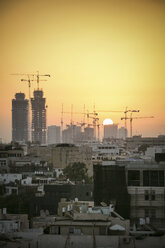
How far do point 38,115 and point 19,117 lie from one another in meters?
7.49

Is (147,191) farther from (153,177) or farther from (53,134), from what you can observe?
(53,134)

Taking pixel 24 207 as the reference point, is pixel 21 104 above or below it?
above

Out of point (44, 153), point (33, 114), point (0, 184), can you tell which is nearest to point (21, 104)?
point (33, 114)

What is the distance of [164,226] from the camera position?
1175 cm

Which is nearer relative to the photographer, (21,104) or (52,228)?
(52,228)

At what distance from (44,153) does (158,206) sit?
48987 mm

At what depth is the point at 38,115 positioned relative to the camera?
163750mm

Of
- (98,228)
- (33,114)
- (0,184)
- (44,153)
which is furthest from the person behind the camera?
(33,114)

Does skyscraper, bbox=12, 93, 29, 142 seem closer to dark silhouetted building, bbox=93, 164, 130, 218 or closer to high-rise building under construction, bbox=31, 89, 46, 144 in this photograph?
high-rise building under construction, bbox=31, 89, 46, 144

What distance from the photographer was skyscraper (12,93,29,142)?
15425cm

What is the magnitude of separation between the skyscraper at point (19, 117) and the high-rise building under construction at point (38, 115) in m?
3.10

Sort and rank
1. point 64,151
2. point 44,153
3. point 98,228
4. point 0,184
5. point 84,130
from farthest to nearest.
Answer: point 84,130
point 44,153
point 64,151
point 0,184
point 98,228

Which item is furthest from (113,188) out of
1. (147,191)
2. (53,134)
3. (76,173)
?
(53,134)

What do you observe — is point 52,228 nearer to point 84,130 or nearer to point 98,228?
point 98,228
